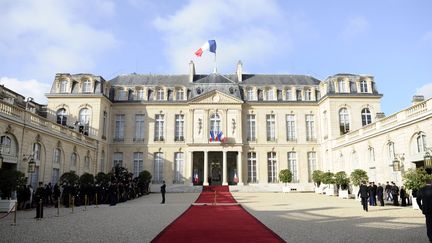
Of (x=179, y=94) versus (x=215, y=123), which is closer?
(x=215, y=123)

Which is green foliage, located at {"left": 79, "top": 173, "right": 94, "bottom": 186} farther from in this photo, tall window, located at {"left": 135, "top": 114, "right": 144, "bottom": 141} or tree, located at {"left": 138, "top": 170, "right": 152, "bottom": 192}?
tall window, located at {"left": 135, "top": 114, "right": 144, "bottom": 141}

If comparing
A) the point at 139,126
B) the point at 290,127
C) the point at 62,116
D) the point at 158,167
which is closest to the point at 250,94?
the point at 290,127

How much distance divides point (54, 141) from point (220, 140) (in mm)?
14912

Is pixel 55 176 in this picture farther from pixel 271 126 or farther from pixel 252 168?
pixel 271 126

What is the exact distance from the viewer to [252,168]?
3278 cm

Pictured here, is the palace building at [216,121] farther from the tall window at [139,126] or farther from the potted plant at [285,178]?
the potted plant at [285,178]

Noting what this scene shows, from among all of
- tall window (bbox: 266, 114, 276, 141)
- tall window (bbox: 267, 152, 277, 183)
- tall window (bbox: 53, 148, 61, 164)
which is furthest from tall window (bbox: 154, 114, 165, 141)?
tall window (bbox: 53, 148, 61, 164)

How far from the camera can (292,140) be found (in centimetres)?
3312

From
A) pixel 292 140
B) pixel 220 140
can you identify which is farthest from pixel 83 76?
pixel 292 140

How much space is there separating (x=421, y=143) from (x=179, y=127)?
69.1ft

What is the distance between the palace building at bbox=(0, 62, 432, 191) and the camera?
98.4ft

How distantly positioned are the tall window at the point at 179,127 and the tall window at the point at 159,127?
132cm

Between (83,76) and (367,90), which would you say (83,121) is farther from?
(367,90)

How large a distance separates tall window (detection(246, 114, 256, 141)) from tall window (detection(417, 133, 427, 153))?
16972 millimetres
